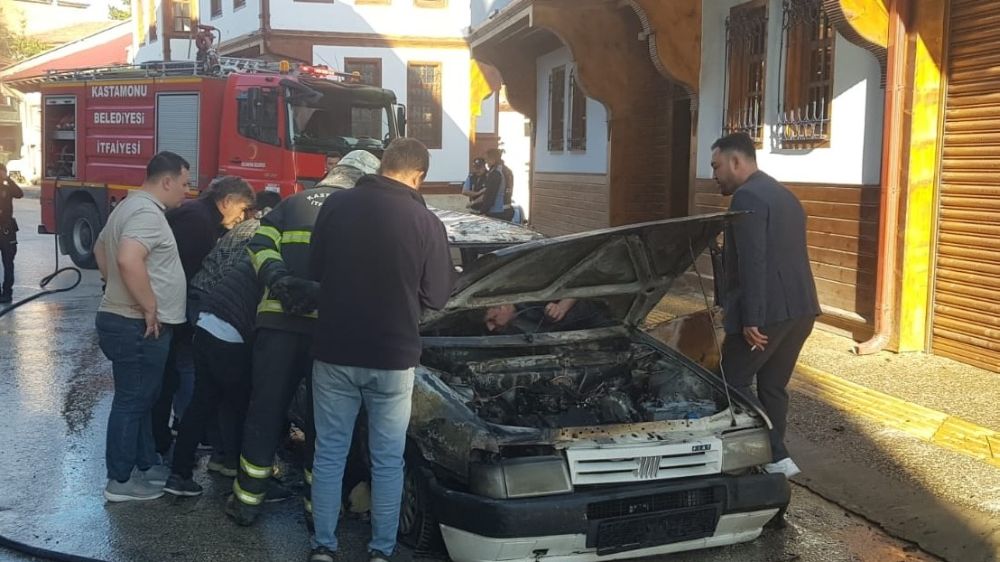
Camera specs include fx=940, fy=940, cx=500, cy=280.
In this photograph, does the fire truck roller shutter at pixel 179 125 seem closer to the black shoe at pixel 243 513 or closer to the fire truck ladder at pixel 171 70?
the fire truck ladder at pixel 171 70

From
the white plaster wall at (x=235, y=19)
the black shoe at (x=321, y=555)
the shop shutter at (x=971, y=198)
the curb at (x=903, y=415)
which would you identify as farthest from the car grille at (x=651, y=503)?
the white plaster wall at (x=235, y=19)

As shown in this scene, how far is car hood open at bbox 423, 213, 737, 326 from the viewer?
4332 millimetres

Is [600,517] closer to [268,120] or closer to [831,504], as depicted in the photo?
[831,504]

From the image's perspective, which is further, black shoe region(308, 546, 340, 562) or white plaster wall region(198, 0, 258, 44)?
white plaster wall region(198, 0, 258, 44)

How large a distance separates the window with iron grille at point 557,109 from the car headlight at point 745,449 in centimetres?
1208

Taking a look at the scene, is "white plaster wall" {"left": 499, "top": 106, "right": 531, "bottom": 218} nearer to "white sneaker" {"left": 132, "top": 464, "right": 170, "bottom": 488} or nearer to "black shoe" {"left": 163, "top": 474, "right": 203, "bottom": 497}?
"white sneaker" {"left": 132, "top": 464, "right": 170, "bottom": 488}

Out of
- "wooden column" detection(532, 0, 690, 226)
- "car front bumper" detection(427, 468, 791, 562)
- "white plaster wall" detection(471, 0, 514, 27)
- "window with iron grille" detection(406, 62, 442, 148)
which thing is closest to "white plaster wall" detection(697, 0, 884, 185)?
"wooden column" detection(532, 0, 690, 226)

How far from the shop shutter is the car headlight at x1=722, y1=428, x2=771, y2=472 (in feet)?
12.4

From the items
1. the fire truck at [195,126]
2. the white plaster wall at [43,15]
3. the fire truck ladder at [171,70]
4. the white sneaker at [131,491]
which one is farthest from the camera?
the white plaster wall at [43,15]

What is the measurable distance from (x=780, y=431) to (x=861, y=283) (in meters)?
3.48

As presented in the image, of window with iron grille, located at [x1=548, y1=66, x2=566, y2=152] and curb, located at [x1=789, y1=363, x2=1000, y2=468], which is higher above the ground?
window with iron grille, located at [x1=548, y1=66, x2=566, y2=152]

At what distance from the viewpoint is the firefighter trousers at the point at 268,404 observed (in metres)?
4.42

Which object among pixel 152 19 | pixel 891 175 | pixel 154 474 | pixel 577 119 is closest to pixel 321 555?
pixel 154 474

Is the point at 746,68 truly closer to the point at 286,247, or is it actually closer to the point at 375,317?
the point at 286,247
